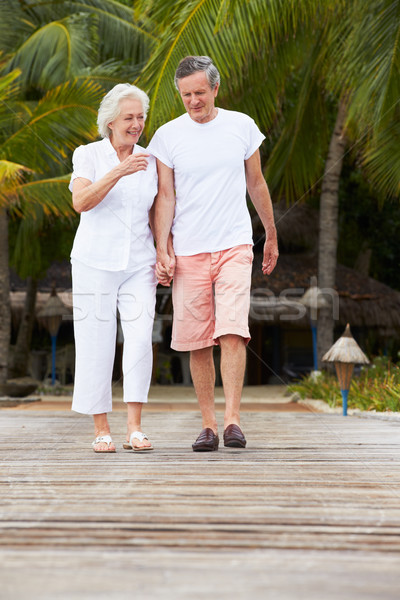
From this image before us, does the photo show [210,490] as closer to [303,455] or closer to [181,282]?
[303,455]

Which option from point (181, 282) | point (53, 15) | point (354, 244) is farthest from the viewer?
point (354, 244)

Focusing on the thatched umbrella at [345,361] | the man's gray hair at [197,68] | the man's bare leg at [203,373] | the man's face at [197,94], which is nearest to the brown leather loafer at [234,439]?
the man's bare leg at [203,373]

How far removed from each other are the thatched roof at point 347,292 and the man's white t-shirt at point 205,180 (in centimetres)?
1500

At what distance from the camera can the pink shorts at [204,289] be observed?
3674 mm

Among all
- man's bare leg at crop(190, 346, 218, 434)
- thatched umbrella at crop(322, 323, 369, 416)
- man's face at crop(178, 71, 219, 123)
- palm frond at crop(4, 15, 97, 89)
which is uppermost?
palm frond at crop(4, 15, 97, 89)

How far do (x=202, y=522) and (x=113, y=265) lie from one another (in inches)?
66.1

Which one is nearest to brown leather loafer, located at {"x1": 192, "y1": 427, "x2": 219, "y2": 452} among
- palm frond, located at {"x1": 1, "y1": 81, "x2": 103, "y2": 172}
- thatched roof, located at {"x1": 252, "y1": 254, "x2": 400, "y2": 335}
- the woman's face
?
the woman's face

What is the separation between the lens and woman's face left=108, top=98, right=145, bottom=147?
358 cm

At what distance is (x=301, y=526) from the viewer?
82.4 inches

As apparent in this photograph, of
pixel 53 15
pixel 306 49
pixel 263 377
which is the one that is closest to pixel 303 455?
pixel 306 49

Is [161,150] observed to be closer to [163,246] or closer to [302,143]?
[163,246]

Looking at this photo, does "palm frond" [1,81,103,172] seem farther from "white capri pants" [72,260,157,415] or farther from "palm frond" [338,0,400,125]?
"white capri pants" [72,260,157,415]

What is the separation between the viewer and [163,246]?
369cm

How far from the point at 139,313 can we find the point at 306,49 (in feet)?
27.0
